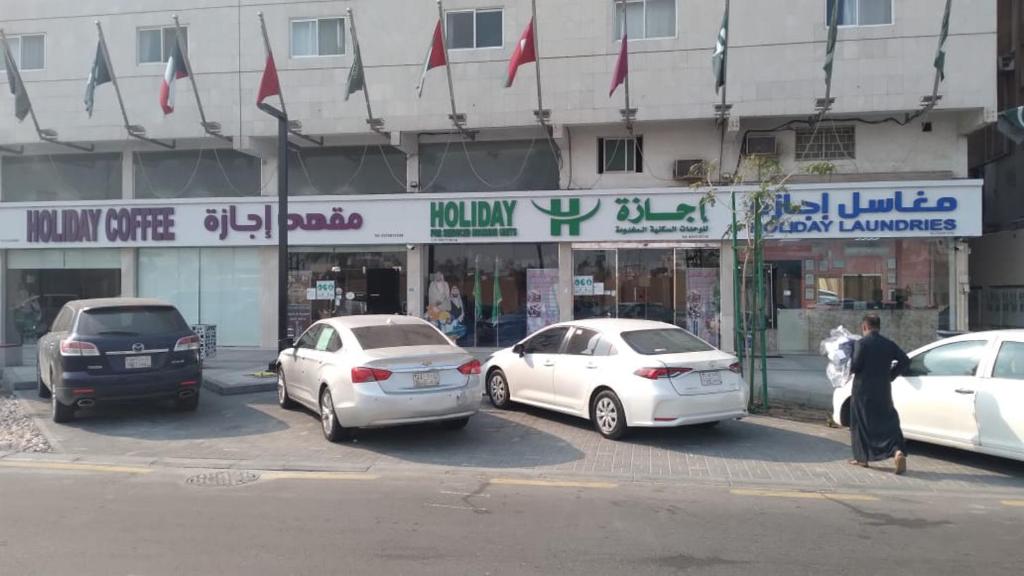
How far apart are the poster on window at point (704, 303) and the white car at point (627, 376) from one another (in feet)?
27.6

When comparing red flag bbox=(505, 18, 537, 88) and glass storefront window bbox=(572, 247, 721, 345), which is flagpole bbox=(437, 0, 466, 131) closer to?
red flag bbox=(505, 18, 537, 88)

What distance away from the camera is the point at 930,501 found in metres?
6.62

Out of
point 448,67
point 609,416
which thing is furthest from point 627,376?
point 448,67

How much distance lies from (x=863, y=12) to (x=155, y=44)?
58.0ft

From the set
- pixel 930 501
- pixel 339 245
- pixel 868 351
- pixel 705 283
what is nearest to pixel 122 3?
pixel 339 245

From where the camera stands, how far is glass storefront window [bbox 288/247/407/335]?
62.3 ft

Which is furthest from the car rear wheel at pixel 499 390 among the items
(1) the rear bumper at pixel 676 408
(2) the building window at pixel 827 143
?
(2) the building window at pixel 827 143

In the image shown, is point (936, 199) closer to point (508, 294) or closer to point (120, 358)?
point (508, 294)

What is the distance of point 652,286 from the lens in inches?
710

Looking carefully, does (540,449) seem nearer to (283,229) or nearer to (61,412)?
(61,412)

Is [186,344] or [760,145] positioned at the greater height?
[760,145]

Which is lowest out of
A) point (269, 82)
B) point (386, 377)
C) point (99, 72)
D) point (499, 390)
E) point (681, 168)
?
point (499, 390)

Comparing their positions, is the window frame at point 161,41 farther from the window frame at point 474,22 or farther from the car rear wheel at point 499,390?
the car rear wheel at point 499,390

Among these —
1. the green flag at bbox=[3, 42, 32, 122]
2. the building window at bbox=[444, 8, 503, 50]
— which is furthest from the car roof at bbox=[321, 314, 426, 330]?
the green flag at bbox=[3, 42, 32, 122]
